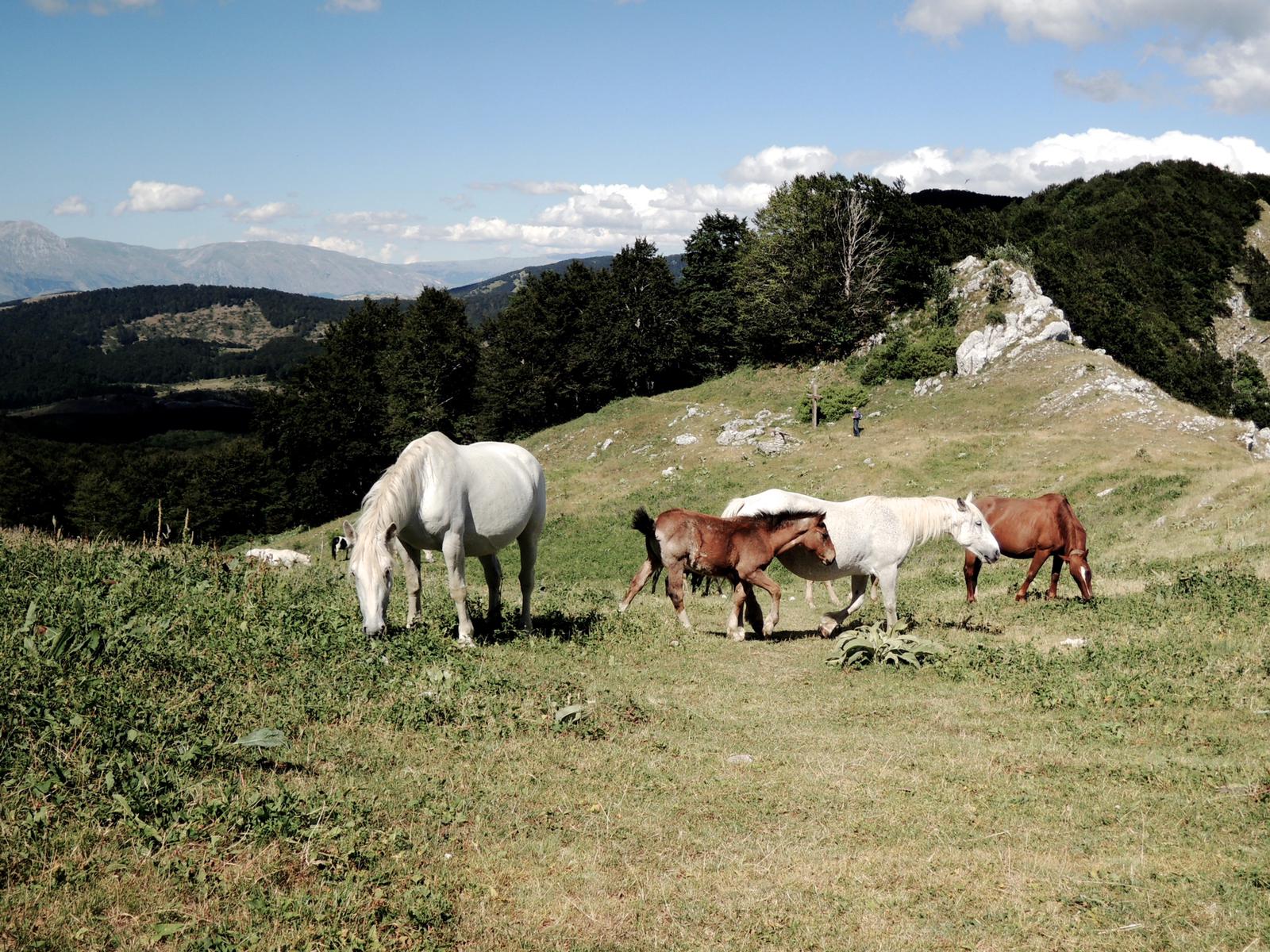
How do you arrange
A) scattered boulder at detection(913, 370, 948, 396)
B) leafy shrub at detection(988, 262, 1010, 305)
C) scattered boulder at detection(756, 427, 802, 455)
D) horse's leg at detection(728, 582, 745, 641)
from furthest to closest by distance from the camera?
leafy shrub at detection(988, 262, 1010, 305) → scattered boulder at detection(913, 370, 948, 396) → scattered boulder at detection(756, 427, 802, 455) → horse's leg at detection(728, 582, 745, 641)

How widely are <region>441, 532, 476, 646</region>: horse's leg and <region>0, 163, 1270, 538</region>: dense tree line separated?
4217 centimetres

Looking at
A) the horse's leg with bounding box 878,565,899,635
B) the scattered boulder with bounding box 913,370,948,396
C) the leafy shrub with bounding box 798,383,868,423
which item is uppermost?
the scattered boulder with bounding box 913,370,948,396

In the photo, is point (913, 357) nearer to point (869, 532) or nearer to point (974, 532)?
point (974, 532)

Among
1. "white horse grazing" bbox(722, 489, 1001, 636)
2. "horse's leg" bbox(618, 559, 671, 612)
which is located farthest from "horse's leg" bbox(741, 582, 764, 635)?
"horse's leg" bbox(618, 559, 671, 612)

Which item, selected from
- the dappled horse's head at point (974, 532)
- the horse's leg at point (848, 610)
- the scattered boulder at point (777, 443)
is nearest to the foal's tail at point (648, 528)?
the horse's leg at point (848, 610)

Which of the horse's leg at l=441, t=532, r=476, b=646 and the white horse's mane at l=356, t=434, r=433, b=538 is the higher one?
the white horse's mane at l=356, t=434, r=433, b=538

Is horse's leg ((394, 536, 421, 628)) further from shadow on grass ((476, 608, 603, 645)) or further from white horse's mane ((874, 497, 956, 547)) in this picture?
white horse's mane ((874, 497, 956, 547))

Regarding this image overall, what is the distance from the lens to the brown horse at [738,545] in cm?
1526

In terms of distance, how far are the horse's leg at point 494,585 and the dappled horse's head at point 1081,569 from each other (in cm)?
1138

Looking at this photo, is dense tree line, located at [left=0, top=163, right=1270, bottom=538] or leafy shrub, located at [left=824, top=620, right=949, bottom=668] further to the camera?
dense tree line, located at [left=0, top=163, right=1270, bottom=538]

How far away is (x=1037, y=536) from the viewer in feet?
60.1

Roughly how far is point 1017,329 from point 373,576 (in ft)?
148

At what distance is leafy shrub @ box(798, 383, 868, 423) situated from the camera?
4906 centimetres

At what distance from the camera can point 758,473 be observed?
41406 mm
